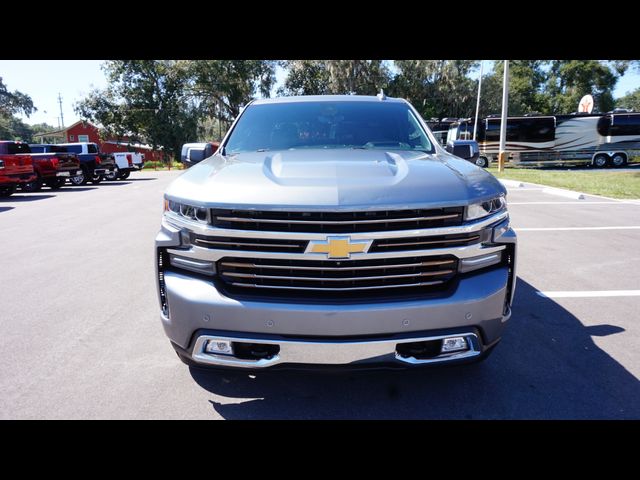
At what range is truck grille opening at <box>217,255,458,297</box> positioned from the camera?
2256 millimetres

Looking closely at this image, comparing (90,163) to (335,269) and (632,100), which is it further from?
(632,100)

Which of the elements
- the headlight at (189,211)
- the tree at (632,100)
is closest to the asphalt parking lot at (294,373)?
the headlight at (189,211)

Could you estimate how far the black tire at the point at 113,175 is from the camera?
22847mm

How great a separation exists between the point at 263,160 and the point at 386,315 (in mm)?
1348

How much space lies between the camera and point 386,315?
2.16 metres

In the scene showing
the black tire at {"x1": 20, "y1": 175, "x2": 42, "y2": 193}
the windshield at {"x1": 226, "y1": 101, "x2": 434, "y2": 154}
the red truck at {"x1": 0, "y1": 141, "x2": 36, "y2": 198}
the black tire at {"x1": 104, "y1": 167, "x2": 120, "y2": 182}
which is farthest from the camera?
the black tire at {"x1": 104, "y1": 167, "x2": 120, "y2": 182}

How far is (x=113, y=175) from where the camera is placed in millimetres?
23438

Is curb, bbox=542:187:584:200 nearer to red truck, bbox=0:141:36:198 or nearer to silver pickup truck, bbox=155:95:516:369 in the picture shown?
silver pickup truck, bbox=155:95:516:369

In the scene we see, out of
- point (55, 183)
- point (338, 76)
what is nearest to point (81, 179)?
point (55, 183)

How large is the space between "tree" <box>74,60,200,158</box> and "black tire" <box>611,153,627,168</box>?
1467 inches

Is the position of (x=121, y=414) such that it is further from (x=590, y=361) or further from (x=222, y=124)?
(x=222, y=124)

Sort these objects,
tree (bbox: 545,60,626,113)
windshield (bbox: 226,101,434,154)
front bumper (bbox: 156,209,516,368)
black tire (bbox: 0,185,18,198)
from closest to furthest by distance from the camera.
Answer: front bumper (bbox: 156,209,516,368) < windshield (bbox: 226,101,434,154) < black tire (bbox: 0,185,18,198) < tree (bbox: 545,60,626,113)

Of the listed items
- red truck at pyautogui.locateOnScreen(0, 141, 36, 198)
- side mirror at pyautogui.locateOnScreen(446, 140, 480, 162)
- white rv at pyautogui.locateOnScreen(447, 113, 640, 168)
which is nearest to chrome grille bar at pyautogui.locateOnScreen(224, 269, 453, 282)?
side mirror at pyautogui.locateOnScreen(446, 140, 480, 162)
